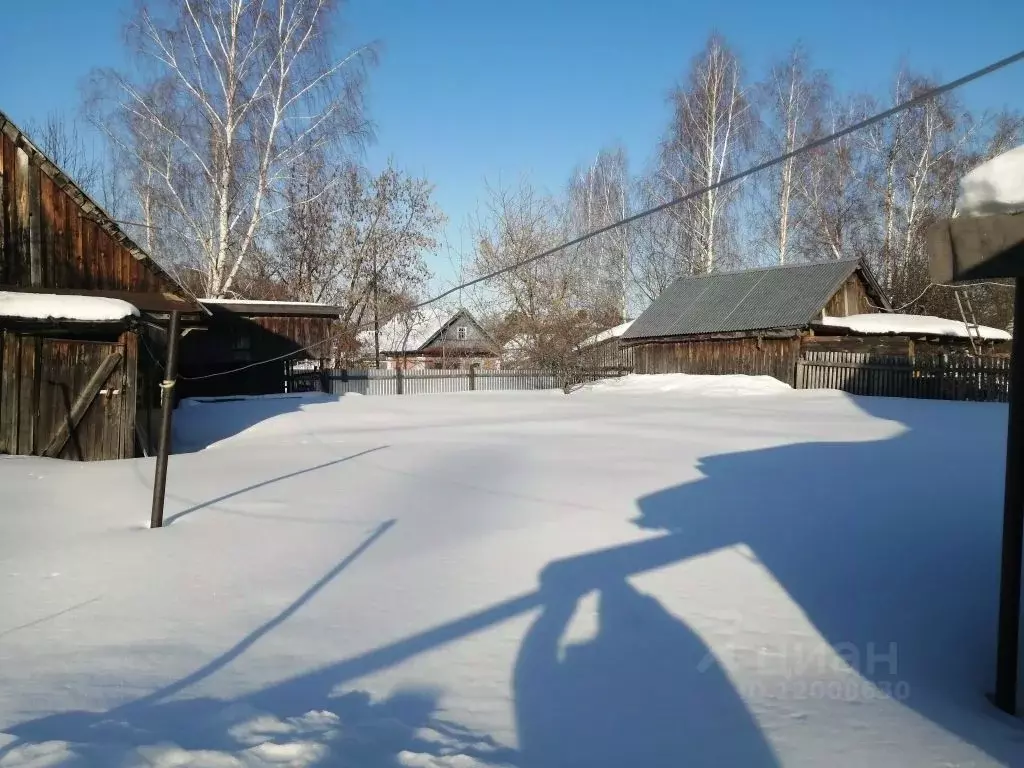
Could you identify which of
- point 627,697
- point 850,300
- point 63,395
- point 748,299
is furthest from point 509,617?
point 850,300

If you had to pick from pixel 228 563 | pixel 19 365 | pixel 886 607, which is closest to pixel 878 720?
pixel 886 607

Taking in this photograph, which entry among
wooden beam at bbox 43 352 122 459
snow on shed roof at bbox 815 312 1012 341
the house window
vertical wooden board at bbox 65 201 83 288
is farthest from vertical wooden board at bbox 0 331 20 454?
snow on shed roof at bbox 815 312 1012 341

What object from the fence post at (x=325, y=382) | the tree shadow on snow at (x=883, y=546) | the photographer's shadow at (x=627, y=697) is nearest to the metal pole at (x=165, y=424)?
the photographer's shadow at (x=627, y=697)

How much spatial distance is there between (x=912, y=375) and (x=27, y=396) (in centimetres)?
2214

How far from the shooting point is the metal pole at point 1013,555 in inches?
141

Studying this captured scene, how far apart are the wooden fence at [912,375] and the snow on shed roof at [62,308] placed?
20.7 metres

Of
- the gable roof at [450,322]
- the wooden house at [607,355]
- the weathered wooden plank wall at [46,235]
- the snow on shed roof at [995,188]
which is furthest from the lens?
the gable roof at [450,322]

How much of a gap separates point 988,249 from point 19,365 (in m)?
13.0

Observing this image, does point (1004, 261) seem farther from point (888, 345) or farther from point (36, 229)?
point (888, 345)

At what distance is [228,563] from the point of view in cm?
587

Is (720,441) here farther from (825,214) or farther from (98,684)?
(825,214)

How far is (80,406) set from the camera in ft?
39.4

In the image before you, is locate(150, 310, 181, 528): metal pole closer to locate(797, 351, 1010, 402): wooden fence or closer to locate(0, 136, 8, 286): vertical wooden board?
locate(0, 136, 8, 286): vertical wooden board

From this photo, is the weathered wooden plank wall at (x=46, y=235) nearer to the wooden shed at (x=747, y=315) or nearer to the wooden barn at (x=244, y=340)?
the wooden barn at (x=244, y=340)
